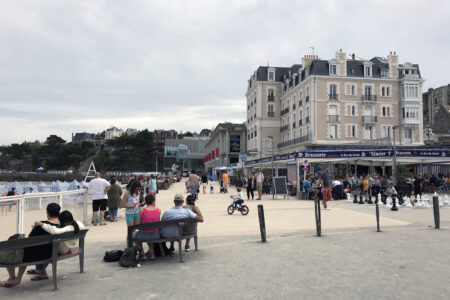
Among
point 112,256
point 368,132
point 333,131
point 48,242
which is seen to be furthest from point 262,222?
point 368,132

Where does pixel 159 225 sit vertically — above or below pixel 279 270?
above

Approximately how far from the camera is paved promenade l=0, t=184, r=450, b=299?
15.7 feet

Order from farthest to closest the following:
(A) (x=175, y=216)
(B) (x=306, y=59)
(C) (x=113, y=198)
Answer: (B) (x=306, y=59), (C) (x=113, y=198), (A) (x=175, y=216)

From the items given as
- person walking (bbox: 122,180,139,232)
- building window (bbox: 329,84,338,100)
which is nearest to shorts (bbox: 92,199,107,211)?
person walking (bbox: 122,180,139,232)

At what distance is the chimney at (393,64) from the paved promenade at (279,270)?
4572 cm

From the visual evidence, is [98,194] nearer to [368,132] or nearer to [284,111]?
[368,132]

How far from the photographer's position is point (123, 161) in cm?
12375

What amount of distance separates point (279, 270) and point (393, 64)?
5130 cm

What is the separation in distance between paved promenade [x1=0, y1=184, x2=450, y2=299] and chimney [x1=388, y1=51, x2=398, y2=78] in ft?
150

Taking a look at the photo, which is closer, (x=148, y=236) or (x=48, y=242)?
(x=48, y=242)

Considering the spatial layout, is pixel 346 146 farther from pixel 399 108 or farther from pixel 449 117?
pixel 449 117

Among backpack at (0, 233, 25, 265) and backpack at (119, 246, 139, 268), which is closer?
backpack at (0, 233, 25, 265)

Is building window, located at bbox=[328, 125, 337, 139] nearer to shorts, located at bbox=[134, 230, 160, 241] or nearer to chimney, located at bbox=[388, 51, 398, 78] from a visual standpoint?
chimney, located at bbox=[388, 51, 398, 78]

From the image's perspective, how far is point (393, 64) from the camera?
1982 inches
